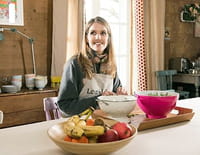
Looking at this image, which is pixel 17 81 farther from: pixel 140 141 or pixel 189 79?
pixel 189 79

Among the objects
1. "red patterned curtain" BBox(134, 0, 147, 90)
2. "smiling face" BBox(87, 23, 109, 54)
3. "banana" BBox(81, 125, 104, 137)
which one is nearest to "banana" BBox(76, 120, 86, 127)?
"banana" BBox(81, 125, 104, 137)

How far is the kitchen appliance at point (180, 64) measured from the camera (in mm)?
4699

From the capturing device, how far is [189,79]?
4.46 meters

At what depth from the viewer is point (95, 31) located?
2.06 metres

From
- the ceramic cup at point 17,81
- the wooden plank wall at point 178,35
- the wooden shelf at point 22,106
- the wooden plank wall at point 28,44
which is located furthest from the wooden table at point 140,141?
the wooden plank wall at point 178,35

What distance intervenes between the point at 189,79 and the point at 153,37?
82cm

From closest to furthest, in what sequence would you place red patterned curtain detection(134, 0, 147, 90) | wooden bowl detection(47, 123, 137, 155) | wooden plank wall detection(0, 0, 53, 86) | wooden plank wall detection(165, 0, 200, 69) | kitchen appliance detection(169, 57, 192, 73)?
wooden bowl detection(47, 123, 137, 155) → wooden plank wall detection(0, 0, 53, 86) → red patterned curtain detection(134, 0, 147, 90) → kitchen appliance detection(169, 57, 192, 73) → wooden plank wall detection(165, 0, 200, 69)

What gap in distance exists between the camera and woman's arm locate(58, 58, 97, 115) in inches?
71.6

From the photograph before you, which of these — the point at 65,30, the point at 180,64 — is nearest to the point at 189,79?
the point at 180,64

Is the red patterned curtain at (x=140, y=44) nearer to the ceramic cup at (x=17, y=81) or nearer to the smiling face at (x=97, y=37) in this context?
the ceramic cup at (x=17, y=81)

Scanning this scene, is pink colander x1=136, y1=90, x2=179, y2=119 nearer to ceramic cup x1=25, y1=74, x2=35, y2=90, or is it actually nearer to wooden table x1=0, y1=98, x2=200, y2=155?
wooden table x1=0, y1=98, x2=200, y2=155

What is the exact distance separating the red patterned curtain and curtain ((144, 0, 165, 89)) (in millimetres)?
62

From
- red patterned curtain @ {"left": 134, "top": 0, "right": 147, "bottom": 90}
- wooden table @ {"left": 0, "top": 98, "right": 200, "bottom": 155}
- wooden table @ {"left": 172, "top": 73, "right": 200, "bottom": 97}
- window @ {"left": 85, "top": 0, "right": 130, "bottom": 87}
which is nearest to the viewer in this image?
wooden table @ {"left": 0, "top": 98, "right": 200, "bottom": 155}

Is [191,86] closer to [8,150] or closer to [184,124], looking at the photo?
[184,124]
